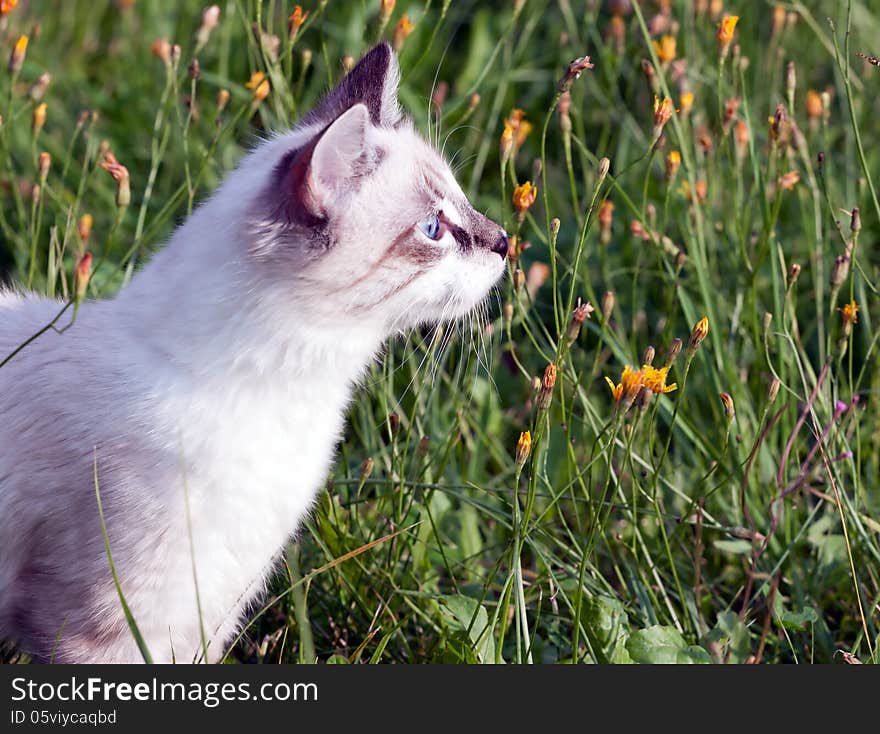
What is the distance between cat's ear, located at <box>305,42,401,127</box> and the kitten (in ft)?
0.59

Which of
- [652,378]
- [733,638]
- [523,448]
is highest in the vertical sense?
[652,378]

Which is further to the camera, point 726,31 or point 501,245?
point 726,31

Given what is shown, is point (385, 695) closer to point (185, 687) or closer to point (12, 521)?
point (185, 687)

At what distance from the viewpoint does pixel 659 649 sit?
187cm

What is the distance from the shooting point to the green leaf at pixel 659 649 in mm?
1861

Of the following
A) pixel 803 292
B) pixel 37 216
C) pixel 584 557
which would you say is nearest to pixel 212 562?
pixel 584 557

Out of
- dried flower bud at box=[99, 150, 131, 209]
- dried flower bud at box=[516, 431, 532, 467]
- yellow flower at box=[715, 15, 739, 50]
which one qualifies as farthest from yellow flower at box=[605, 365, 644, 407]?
dried flower bud at box=[99, 150, 131, 209]

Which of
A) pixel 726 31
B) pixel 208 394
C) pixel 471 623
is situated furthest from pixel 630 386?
pixel 726 31

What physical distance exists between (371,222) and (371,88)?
0.34 metres

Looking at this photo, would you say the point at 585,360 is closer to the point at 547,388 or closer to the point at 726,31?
the point at 726,31

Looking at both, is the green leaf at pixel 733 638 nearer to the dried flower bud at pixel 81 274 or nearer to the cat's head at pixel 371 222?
the cat's head at pixel 371 222

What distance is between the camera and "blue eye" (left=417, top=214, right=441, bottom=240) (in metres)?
1.92

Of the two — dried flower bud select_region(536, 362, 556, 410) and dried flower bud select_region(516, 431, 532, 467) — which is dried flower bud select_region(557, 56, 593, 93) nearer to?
dried flower bud select_region(536, 362, 556, 410)

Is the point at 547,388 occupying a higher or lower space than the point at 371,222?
lower
